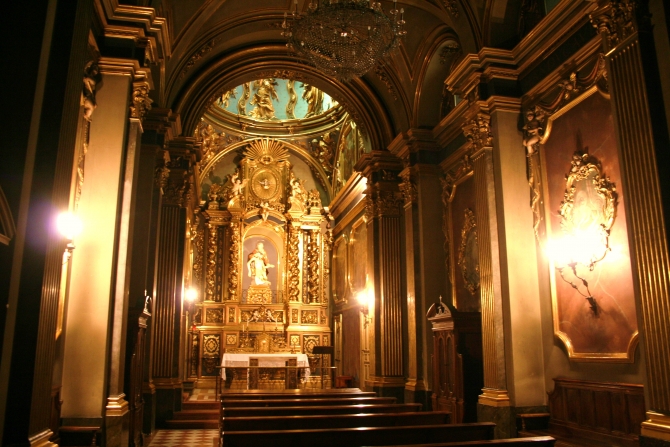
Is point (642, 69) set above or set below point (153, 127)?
below

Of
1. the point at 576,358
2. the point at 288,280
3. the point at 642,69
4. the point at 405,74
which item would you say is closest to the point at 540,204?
the point at 576,358

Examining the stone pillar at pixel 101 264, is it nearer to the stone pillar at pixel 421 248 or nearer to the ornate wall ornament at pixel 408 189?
the stone pillar at pixel 421 248

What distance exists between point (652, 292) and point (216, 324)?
1432cm

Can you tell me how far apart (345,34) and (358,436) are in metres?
4.54

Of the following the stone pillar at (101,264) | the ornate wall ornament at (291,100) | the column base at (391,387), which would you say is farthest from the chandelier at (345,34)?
the ornate wall ornament at (291,100)

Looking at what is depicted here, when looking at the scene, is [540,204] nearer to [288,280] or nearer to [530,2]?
[530,2]

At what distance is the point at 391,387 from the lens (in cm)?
1120

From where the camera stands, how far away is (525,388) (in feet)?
24.1

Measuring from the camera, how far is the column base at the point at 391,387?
1118cm

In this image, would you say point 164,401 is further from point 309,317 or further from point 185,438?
point 309,317

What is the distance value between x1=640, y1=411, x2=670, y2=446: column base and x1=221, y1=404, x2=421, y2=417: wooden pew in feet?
9.95

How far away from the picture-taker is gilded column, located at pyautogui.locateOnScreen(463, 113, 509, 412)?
7.58 meters

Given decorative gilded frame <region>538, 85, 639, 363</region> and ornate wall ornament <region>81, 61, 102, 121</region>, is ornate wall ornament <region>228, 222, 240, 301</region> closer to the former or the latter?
ornate wall ornament <region>81, 61, 102, 121</region>

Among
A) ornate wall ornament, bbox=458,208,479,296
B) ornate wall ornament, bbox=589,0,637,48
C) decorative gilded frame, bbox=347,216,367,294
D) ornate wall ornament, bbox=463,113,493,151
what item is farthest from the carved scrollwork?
ornate wall ornament, bbox=589,0,637,48
